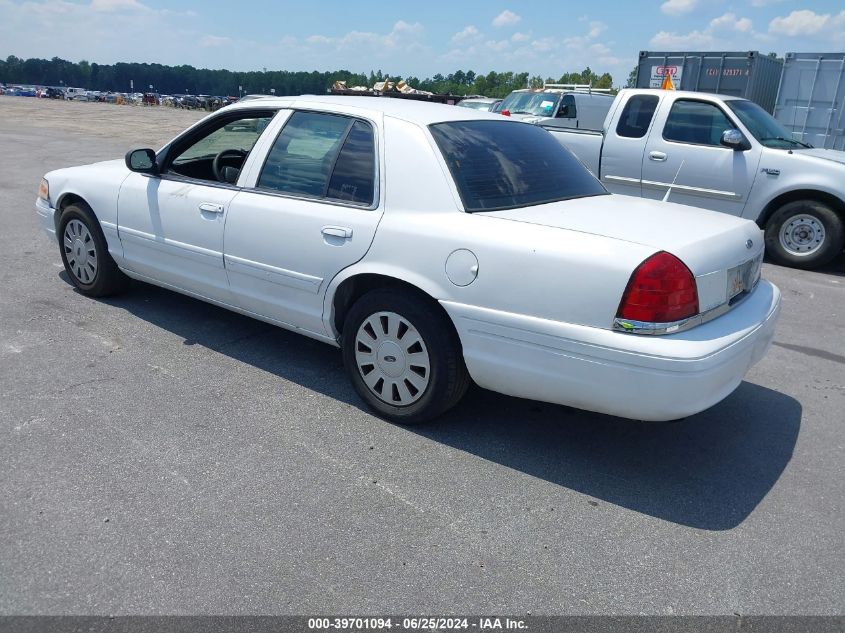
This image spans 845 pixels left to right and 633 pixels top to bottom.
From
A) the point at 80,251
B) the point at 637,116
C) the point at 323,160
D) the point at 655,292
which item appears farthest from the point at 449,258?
the point at 637,116

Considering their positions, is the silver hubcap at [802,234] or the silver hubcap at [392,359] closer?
the silver hubcap at [392,359]

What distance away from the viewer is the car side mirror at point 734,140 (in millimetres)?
7637

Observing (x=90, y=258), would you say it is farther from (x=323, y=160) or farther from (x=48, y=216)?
(x=323, y=160)

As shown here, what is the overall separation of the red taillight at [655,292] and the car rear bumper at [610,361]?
3.8 inches

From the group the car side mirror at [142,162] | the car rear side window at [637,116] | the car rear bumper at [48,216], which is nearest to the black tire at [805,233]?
the car rear side window at [637,116]

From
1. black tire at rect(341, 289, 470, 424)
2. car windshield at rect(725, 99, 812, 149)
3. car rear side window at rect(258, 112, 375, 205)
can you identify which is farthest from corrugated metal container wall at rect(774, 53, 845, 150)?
black tire at rect(341, 289, 470, 424)

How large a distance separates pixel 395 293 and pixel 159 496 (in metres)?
1.47

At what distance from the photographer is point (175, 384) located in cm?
416

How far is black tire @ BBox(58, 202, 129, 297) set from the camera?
5.28 m

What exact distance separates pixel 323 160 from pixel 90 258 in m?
2.49

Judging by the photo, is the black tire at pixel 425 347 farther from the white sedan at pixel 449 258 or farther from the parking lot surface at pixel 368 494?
the parking lot surface at pixel 368 494

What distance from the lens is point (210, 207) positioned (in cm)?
434

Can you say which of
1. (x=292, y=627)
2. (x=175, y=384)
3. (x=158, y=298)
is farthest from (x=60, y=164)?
(x=292, y=627)

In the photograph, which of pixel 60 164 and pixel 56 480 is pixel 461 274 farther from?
pixel 60 164
